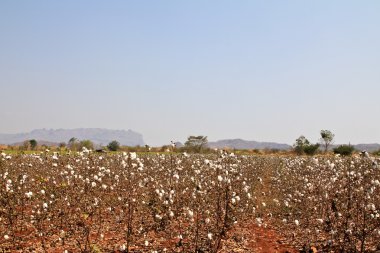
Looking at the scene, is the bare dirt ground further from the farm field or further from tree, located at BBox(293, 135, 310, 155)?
tree, located at BBox(293, 135, 310, 155)

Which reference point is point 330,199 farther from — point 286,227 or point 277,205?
point 277,205

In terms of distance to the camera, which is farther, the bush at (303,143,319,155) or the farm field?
the bush at (303,143,319,155)

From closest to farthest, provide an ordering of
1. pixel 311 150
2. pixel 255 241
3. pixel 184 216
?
1. pixel 255 241
2. pixel 184 216
3. pixel 311 150

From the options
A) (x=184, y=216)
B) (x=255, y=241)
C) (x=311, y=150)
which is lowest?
(x=255, y=241)

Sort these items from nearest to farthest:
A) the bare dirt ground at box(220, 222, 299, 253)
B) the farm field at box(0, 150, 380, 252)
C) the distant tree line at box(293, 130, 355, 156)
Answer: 1. the farm field at box(0, 150, 380, 252)
2. the bare dirt ground at box(220, 222, 299, 253)
3. the distant tree line at box(293, 130, 355, 156)

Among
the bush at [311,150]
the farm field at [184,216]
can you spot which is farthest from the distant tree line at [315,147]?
the farm field at [184,216]

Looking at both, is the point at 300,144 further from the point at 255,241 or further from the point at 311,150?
the point at 255,241

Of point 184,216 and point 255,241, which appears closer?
point 255,241

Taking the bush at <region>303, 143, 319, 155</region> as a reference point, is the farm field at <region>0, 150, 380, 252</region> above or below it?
below

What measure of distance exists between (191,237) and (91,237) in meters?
3.08

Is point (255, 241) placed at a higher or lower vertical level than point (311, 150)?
lower

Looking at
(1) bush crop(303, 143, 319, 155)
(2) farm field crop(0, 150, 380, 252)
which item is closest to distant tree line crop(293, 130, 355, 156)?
(1) bush crop(303, 143, 319, 155)

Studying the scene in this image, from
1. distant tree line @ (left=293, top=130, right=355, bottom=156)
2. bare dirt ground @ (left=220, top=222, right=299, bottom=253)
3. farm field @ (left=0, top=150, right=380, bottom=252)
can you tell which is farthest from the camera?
distant tree line @ (left=293, top=130, right=355, bottom=156)

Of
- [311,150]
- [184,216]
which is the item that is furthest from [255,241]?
[311,150]
